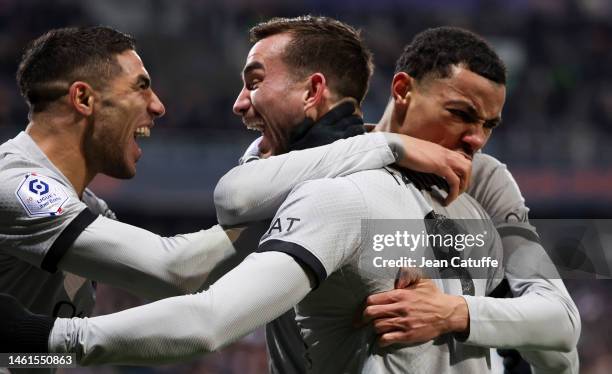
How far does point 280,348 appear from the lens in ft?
9.02

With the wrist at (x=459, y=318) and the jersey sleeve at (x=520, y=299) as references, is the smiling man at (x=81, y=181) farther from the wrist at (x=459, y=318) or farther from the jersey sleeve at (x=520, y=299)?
the jersey sleeve at (x=520, y=299)

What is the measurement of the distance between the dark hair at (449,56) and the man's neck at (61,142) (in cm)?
105

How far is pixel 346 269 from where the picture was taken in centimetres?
248

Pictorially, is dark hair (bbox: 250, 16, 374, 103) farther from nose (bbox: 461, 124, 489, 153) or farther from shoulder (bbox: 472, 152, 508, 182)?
shoulder (bbox: 472, 152, 508, 182)

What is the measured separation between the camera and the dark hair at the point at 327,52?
9.31 feet

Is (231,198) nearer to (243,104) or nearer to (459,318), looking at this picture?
(243,104)

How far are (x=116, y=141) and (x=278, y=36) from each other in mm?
728

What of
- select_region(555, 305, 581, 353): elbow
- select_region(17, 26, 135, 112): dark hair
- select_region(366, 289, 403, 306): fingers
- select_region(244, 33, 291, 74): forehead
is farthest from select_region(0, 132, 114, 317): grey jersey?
select_region(555, 305, 581, 353): elbow

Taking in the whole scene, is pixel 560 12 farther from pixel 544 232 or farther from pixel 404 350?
pixel 404 350

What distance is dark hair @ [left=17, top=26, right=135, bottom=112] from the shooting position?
318 cm

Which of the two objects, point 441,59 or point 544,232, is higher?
point 441,59

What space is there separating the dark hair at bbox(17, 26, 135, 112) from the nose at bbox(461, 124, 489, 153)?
1156 millimetres

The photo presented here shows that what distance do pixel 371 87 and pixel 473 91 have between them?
405 inches

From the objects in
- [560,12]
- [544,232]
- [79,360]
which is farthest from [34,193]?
[560,12]
